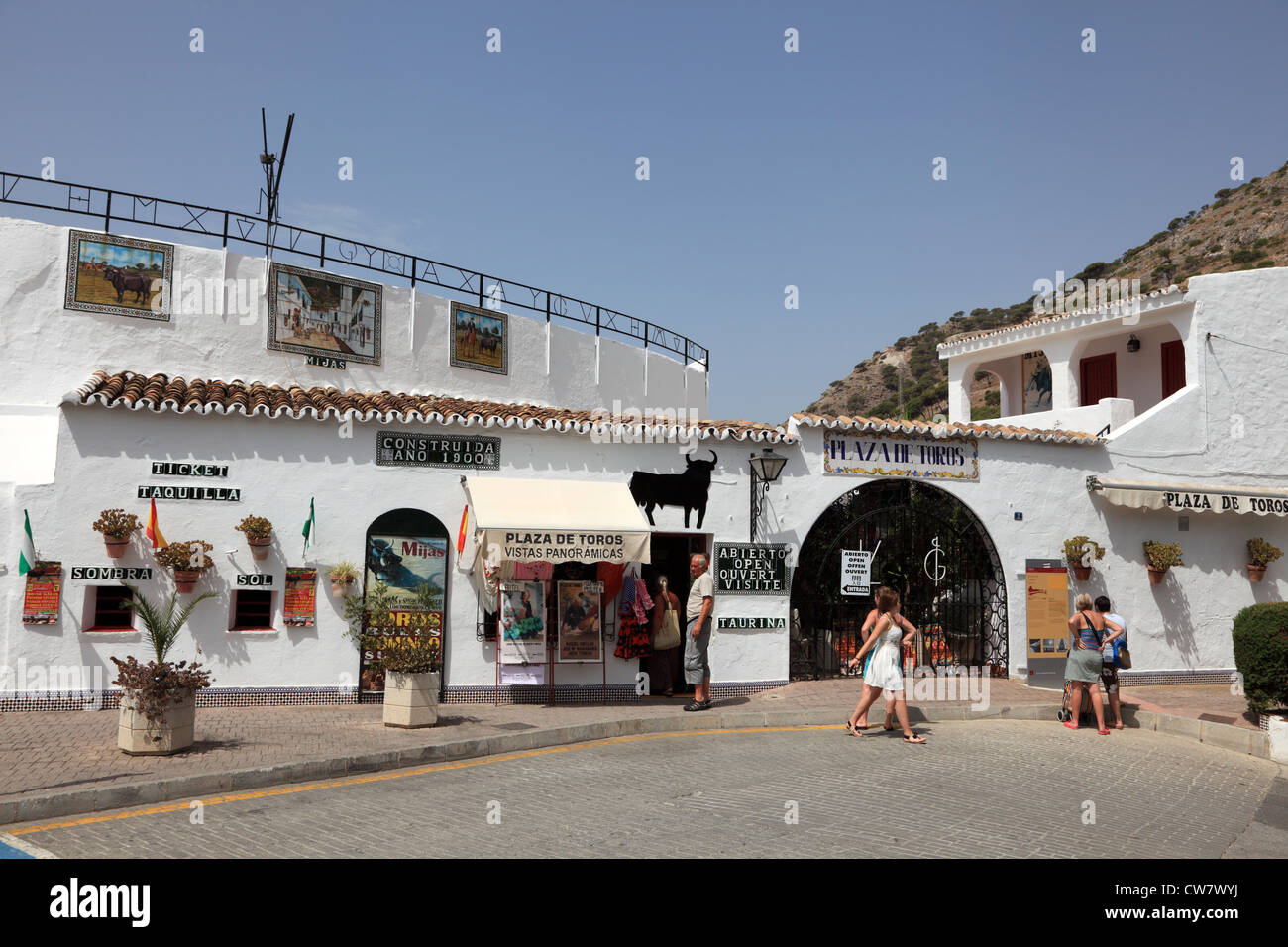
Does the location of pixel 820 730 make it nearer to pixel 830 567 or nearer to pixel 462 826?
pixel 830 567

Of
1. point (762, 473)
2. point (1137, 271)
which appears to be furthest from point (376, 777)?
point (1137, 271)

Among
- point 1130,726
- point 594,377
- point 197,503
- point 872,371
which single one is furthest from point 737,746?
point 872,371

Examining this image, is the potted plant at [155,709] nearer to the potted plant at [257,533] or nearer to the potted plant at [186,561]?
the potted plant at [186,561]

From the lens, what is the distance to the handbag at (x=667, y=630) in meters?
13.7

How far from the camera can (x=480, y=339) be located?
18.4 meters

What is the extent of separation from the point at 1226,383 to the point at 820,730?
11.5 meters

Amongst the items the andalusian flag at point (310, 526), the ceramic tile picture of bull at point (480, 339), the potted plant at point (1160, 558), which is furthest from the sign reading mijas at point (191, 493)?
the potted plant at point (1160, 558)

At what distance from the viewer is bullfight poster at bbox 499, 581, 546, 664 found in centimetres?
1345

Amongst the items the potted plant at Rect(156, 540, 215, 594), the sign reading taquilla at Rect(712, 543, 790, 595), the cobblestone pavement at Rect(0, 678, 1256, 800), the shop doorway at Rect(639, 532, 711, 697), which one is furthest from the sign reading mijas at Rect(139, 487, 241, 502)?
the sign reading taquilla at Rect(712, 543, 790, 595)

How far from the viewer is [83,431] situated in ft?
40.0

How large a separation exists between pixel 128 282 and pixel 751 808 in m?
12.2

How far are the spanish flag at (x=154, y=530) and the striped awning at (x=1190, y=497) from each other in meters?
14.6
